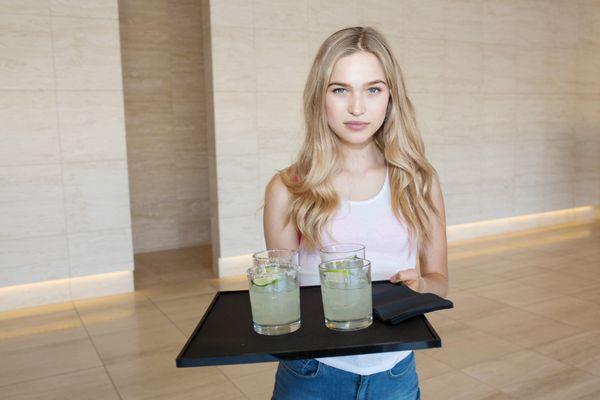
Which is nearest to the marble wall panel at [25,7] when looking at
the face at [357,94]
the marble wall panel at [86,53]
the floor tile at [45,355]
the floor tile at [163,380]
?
the marble wall panel at [86,53]

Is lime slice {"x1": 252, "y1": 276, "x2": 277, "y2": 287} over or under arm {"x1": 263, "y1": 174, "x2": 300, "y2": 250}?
under

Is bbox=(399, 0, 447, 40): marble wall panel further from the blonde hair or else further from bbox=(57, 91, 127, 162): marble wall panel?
the blonde hair

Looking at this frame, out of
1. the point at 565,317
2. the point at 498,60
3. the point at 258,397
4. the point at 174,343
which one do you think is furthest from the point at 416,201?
the point at 498,60

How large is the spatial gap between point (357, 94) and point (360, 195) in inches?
10.4

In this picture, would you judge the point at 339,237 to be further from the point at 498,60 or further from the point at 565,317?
the point at 498,60

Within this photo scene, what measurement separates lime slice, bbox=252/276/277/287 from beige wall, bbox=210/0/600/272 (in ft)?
14.0

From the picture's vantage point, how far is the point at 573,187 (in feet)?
24.8

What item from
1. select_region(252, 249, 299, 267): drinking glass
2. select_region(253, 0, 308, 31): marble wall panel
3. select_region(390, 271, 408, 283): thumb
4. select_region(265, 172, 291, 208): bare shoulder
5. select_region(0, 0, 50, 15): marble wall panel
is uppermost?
select_region(253, 0, 308, 31): marble wall panel

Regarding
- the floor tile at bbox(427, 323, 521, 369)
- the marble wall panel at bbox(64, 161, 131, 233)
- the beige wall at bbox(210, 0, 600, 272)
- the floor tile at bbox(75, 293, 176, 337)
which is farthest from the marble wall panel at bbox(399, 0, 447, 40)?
the floor tile at bbox(75, 293, 176, 337)

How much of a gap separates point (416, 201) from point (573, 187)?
22.7 feet

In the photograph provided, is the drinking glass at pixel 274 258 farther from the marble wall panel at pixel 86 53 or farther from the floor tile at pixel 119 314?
the marble wall panel at pixel 86 53

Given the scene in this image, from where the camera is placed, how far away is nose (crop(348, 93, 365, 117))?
1.33 meters

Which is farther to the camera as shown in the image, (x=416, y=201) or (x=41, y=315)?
(x=41, y=315)

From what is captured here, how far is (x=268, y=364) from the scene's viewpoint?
3389mm
